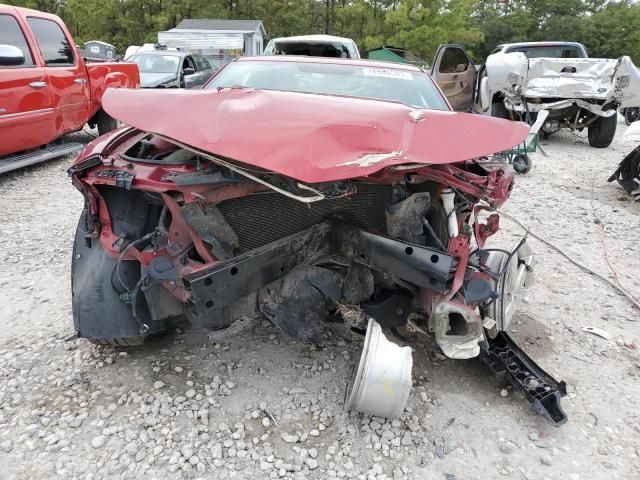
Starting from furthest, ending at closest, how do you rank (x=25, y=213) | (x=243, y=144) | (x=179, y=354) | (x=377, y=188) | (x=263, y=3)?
(x=263, y=3) < (x=25, y=213) < (x=179, y=354) < (x=377, y=188) < (x=243, y=144)

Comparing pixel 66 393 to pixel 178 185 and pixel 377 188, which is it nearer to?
pixel 178 185

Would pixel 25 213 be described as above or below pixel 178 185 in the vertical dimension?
below

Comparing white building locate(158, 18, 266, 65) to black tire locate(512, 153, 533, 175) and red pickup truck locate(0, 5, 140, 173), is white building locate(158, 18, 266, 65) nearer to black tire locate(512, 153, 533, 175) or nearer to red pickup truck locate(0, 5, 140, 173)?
red pickup truck locate(0, 5, 140, 173)

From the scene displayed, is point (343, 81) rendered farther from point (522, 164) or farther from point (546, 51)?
point (546, 51)

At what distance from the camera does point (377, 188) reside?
2539 mm

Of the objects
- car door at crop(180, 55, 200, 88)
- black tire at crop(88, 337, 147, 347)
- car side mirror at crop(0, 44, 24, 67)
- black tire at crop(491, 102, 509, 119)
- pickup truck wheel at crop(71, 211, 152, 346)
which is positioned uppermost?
car side mirror at crop(0, 44, 24, 67)

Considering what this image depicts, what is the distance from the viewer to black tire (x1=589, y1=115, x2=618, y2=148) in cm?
950

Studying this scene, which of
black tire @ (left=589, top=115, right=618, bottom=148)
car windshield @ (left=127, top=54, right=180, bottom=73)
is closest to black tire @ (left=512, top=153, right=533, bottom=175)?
black tire @ (left=589, top=115, right=618, bottom=148)

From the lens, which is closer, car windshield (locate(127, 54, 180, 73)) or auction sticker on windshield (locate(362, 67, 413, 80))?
auction sticker on windshield (locate(362, 67, 413, 80))

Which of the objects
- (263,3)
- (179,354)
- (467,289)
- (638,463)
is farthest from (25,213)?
(263,3)

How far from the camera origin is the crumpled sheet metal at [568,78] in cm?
866

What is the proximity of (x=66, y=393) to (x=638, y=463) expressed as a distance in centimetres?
259

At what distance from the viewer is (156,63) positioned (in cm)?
1127

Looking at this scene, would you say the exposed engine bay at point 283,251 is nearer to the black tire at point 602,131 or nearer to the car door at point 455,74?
the car door at point 455,74
